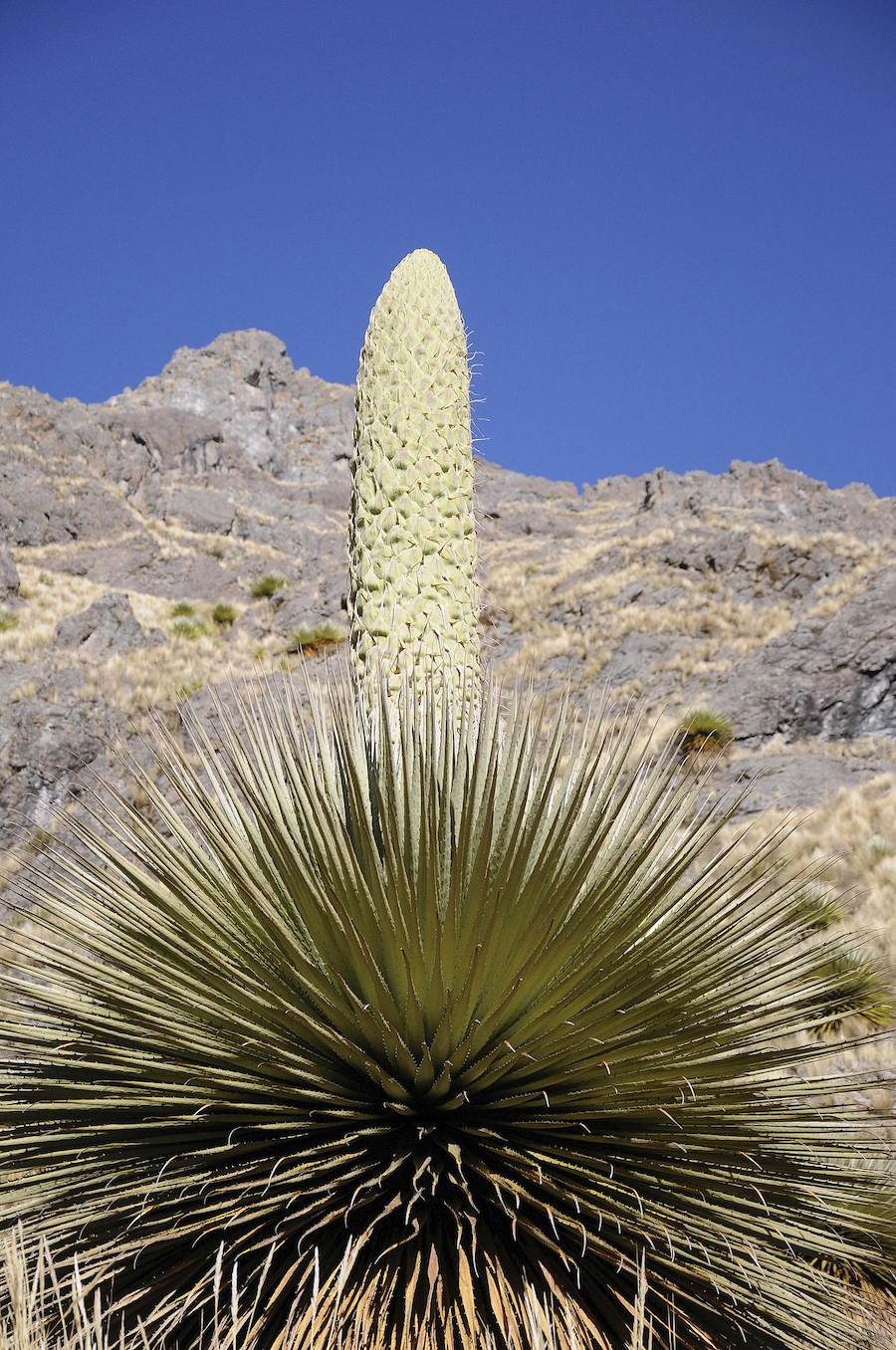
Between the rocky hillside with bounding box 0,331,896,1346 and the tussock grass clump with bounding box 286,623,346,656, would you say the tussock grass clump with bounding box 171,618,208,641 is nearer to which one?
the rocky hillside with bounding box 0,331,896,1346

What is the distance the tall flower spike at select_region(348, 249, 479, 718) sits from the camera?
8.45 ft

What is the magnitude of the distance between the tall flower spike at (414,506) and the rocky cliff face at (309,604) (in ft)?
1.10

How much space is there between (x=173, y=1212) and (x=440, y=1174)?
2.06ft

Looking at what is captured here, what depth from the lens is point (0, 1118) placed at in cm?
219

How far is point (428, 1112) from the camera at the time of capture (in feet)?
6.44

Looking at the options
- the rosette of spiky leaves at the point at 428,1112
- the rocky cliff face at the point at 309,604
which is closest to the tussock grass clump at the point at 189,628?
the rocky cliff face at the point at 309,604

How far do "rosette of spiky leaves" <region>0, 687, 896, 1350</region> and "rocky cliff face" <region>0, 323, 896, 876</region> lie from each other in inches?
26.3

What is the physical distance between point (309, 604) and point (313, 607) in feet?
0.78

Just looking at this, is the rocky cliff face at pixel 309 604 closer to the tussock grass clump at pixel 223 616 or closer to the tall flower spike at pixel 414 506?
the tussock grass clump at pixel 223 616

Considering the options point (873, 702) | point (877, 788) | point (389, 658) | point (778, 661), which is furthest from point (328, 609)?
point (389, 658)

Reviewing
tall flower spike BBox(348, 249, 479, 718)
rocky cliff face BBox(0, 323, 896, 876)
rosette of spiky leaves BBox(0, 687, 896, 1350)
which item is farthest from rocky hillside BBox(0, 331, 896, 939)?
rosette of spiky leaves BBox(0, 687, 896, 1350)

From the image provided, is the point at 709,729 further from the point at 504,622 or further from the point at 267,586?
the point at 267,586

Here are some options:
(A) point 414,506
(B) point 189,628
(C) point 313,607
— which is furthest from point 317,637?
(A) point 414,506

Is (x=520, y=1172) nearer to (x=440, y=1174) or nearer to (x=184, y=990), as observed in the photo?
(x=440, y=1174)
